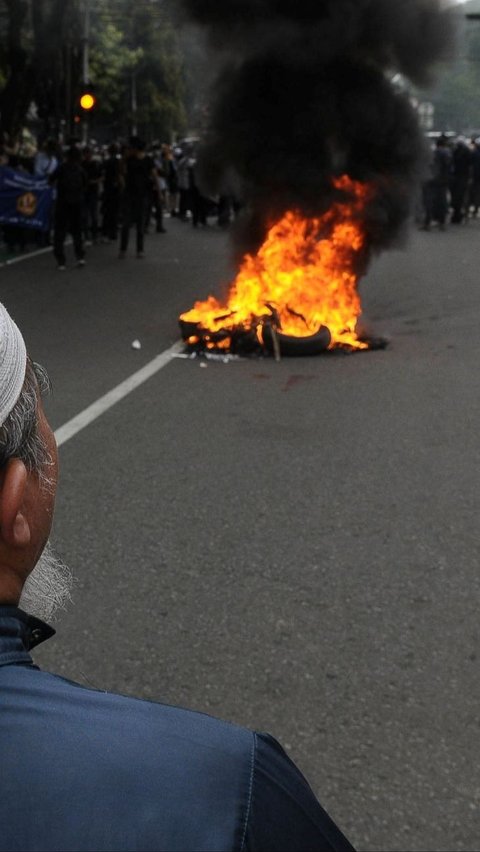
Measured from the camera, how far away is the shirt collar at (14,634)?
1163 millimetres

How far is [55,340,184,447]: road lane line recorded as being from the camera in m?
7.09

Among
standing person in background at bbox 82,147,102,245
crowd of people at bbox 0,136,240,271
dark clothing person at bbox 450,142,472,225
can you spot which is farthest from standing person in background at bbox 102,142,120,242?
dark clothing person at bbox 450,142,472,225

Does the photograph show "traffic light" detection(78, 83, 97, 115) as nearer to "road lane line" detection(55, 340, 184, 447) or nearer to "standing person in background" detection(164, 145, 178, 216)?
"standing person in background" detection(164, 145, 178, 216)

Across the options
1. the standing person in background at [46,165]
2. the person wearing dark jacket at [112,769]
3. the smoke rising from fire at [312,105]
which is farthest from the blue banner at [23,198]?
the person wearing dark jacket at [112,769]

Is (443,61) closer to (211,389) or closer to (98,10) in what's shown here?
(211,389)

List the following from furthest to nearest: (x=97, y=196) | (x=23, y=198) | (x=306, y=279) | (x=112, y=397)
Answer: (x=97, y=196), (x=23, y=198), (x=306, y=279), (x=112, y=397)

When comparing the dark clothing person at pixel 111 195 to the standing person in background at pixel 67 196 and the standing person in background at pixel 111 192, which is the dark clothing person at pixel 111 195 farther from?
the standing person in background at pixel 67 196

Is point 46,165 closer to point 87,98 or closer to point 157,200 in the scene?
point 157,200

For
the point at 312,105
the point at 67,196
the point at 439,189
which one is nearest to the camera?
the point at 312,105

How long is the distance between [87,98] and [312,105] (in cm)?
1462

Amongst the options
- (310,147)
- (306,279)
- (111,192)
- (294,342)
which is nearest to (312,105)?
(310,147)

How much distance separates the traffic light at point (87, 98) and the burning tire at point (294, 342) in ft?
53.4

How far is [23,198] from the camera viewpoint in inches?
728

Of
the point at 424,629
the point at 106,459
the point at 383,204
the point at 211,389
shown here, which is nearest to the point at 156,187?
the point at 383,204
